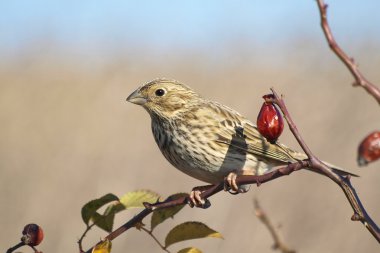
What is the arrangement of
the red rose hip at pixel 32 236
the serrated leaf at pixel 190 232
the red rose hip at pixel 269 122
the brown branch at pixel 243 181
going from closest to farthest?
the brown branch at pixel 243 181 < the red rose hip at pixel 269 122 < the red rose hip at pixel 32 236 < the serrated leaf at pixel 190 232

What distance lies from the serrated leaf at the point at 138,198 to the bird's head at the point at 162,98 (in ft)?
6.81

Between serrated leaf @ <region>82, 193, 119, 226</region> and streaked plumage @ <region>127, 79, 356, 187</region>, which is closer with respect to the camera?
serrated leaf @ <region>82, 193, 119, 226</region>

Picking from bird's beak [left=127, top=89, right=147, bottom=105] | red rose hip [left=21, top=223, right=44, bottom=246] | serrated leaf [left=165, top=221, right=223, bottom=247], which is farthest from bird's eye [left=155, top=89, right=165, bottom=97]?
red rose hip [left=21, top=223, right=44, bottom=246]

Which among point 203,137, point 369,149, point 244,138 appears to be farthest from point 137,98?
point 369,149

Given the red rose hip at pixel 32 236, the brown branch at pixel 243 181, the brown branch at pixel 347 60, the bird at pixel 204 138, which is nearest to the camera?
the brown branch at pixel 347 60

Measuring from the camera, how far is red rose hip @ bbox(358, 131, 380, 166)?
61.8 inches

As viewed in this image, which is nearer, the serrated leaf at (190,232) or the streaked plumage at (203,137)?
the serrated leaf at (190,232)

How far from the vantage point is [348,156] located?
306 inches

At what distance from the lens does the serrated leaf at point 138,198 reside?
9.07 ft

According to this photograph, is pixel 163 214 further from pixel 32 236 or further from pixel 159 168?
pixel 159 168

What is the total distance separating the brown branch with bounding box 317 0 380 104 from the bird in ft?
8.01

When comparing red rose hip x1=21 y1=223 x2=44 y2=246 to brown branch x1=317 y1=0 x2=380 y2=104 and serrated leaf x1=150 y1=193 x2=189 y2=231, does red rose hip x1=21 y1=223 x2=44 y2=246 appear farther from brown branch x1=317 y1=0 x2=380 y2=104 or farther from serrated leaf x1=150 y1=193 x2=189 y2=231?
brown branch x1=317 y1=0 x2=380 y2=104

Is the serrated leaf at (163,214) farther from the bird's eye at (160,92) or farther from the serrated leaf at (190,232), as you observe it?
the bird's eye at (160,92)

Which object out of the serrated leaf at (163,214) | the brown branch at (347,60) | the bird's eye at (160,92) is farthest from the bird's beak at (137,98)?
the brown branch at (347,60)
